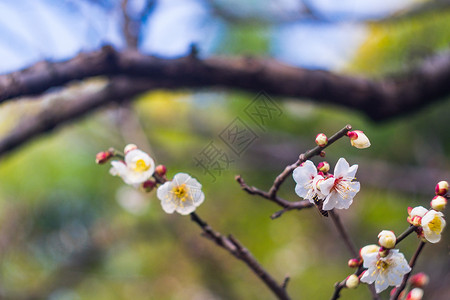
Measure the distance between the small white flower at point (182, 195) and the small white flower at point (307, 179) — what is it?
16 centimetres

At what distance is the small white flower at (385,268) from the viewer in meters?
0.53

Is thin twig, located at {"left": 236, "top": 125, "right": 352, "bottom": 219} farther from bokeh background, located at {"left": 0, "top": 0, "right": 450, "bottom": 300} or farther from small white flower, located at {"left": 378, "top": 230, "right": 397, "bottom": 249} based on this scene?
bokeh background, located at {"left": 0, "top": 0, "right": 450, "bottom": 300}

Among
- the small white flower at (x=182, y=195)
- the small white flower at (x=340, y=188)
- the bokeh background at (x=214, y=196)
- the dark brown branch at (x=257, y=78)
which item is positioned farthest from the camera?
the bokeh background at (x=214, y=196)

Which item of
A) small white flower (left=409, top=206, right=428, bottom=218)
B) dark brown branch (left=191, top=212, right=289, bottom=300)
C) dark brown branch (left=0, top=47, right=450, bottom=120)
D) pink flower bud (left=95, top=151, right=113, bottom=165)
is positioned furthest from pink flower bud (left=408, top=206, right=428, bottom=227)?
dark brown branch (left=0, top=47, right=450, bottom=120)

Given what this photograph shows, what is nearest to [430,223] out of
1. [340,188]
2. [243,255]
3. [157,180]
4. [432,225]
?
[432,225]

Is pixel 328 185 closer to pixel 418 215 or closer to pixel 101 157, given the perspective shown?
pixel 418 215

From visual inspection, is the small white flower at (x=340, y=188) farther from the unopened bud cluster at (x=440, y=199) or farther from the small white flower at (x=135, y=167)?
the small white flower at (x=135, y=167)

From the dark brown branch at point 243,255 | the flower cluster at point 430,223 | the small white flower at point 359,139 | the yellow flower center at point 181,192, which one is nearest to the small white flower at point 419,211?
the flower cluster at point 430,223

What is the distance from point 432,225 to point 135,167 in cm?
44

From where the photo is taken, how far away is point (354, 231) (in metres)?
2.39

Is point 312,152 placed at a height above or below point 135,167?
below

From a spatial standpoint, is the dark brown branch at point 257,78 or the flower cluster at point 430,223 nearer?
the flower cluster at point 430,223

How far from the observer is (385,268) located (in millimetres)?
540

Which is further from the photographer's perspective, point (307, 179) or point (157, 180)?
point (157, 180)
